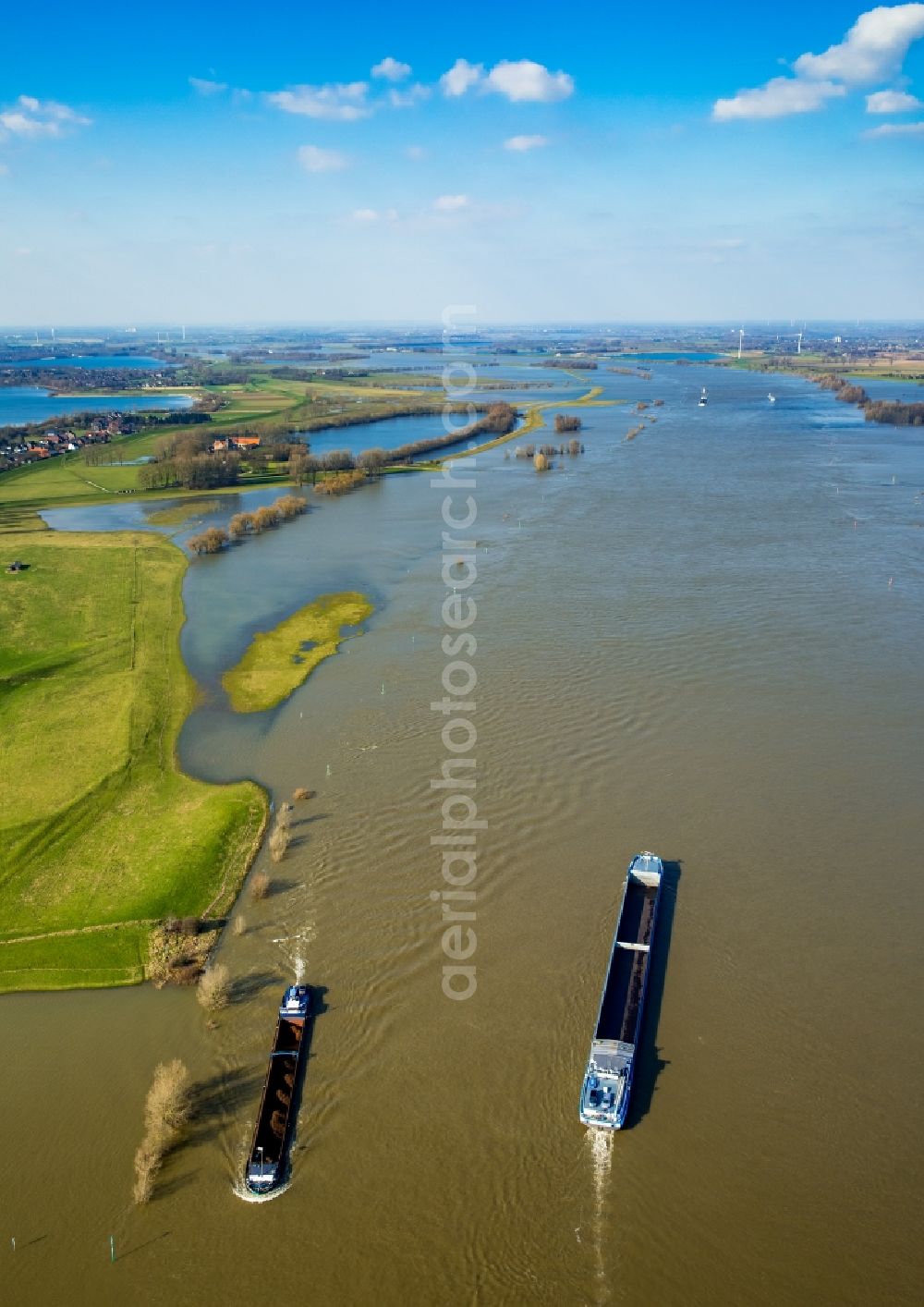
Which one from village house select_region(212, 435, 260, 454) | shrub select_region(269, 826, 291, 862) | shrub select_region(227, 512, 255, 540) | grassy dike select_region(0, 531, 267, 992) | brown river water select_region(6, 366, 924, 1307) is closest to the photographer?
brown river water select_region(6, 366, 924, 1307)

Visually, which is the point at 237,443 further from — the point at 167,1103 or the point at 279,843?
the point at 167,1103

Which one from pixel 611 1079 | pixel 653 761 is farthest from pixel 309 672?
pixel 611 1079

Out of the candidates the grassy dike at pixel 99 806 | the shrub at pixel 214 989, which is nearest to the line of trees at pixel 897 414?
the grassy dike at pixel 99 806

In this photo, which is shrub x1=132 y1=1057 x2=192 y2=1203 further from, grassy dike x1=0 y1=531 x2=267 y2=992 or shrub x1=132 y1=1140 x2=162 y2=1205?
grassy dike x1=0 y1=531 x2=267 y2=992

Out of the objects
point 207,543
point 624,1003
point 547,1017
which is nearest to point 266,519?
point 207,543

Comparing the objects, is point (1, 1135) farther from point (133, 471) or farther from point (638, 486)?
point (133, 471)

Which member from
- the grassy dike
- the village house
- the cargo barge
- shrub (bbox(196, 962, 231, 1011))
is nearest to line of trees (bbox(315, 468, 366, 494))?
the village house
